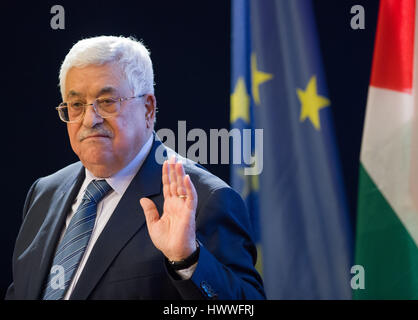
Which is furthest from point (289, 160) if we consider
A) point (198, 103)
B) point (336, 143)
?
point (198, 103)

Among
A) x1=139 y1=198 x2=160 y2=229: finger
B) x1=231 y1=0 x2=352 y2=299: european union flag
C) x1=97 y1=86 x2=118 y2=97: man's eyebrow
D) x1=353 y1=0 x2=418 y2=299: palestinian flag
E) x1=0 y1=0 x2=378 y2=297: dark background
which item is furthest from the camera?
x1=0 y1=0 x2=378 y2=297: dark background

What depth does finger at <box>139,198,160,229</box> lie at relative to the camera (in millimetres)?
1748

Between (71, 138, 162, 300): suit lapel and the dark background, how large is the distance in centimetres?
95

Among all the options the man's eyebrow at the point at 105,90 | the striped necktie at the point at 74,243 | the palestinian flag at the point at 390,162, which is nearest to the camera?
the striped necktie at the point at 74,243

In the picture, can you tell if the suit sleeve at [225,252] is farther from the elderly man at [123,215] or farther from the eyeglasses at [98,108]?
the eyeglasses at [98,108]

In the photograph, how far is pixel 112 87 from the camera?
79.6 inches

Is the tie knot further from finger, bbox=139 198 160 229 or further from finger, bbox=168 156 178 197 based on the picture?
finger, bbox=168 156 178 197

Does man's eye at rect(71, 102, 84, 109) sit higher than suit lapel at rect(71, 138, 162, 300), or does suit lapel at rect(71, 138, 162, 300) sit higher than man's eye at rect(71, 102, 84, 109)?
man's eye at rect(71, 102, 84, 109)

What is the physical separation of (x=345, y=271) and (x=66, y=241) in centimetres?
134

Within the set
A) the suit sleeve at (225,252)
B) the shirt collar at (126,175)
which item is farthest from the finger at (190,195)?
the shirt collar at (126,175)

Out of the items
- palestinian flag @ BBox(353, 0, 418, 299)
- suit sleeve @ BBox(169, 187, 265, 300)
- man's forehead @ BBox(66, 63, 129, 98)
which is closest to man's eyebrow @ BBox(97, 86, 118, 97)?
man's forehead @ BBox(66, 63, 129, 98)

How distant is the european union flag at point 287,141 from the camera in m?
2.74
